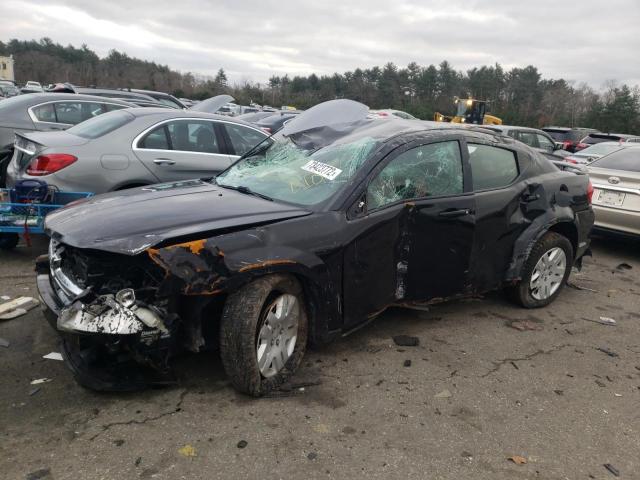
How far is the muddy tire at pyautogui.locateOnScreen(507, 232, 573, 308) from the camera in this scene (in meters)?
4.68

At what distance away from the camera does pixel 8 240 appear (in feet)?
18.1

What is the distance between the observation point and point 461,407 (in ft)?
10.5

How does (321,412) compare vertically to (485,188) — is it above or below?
below

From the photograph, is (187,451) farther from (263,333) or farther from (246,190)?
(246,190)

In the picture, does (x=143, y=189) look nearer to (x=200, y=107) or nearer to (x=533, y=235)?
(x=533, y=235)

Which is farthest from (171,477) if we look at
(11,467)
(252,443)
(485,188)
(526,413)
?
(485,188)

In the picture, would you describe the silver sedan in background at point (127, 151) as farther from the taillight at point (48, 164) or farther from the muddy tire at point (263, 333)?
the muddy tire at point (263, 333)

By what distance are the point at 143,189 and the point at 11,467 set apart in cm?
205

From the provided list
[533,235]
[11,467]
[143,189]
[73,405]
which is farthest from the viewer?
[533,235]

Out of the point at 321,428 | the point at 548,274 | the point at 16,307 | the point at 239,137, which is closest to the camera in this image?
the point at 321,428

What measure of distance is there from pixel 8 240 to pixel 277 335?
3886 millimetres

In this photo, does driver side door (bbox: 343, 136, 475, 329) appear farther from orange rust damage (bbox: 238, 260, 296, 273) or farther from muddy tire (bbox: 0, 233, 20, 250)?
muddy tire (bbox: 0, 233, 20, 250)

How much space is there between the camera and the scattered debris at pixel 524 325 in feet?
14.8

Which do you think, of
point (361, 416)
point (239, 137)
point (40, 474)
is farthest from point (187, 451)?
point (239, 137)
